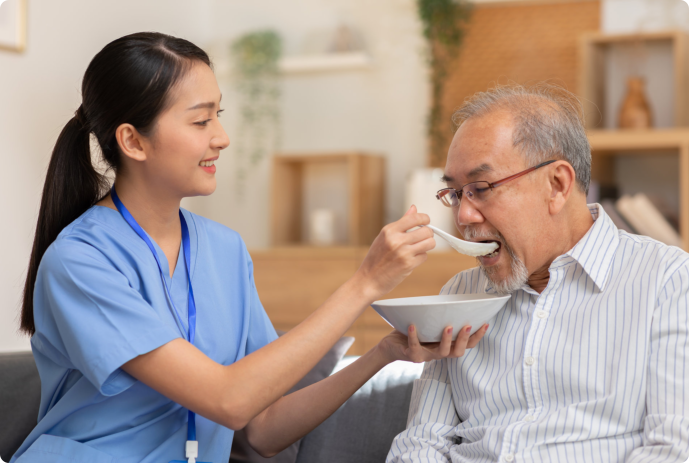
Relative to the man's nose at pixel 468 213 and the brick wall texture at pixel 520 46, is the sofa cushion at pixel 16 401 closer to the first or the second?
the man's nose at pixel 468 213

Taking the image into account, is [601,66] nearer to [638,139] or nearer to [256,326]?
[638,139]

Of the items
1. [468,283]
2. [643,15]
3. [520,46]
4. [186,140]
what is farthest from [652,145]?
[186,140]

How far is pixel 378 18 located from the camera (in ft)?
12.7

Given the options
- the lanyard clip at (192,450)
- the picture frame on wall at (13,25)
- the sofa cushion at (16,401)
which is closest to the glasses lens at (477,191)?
the lanyard clip at (192,450)

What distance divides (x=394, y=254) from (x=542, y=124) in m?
0.45

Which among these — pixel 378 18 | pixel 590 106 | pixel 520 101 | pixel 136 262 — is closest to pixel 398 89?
pixel 378 18

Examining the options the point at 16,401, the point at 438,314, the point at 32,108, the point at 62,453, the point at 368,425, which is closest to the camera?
the point at 438,314

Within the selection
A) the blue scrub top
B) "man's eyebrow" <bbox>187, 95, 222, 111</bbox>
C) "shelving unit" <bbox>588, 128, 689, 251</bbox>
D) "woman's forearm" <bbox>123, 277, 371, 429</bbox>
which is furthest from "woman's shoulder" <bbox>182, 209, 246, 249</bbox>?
"shelving unit" <bbox>588, 128, 689, 251</bbox>

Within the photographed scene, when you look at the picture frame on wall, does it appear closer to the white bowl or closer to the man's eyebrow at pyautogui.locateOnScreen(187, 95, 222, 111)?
the man's eyebrow at pyautogui.locateOnScreen(187, 95, 222, 111)

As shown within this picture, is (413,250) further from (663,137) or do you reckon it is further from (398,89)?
(398,89)

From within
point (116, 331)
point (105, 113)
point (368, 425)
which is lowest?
point (368, 425)

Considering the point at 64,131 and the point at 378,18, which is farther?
the point at 378,18

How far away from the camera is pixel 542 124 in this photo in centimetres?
139

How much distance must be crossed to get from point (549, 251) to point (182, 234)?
766mm
